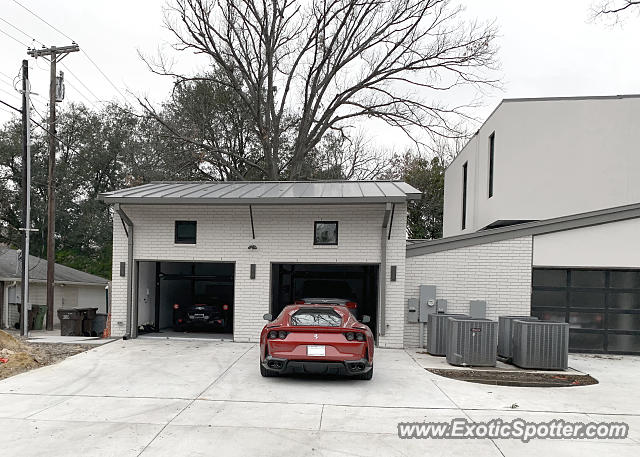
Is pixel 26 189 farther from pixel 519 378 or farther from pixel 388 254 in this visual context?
pixel 519 378

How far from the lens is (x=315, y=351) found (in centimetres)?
855

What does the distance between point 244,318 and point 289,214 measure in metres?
2.95

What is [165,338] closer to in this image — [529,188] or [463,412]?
[463,412]

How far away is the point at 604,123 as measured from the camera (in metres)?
15.9

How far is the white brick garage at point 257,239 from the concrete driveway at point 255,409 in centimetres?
258

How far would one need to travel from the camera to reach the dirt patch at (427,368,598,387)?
9.43 m

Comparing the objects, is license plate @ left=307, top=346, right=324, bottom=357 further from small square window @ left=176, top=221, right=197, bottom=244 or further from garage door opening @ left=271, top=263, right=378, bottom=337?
garage door opening @ left=271, top=263, right=378, bottom=337

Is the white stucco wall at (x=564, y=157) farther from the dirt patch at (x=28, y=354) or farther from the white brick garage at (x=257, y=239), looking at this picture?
the dirt patch at (x=28, y=354)

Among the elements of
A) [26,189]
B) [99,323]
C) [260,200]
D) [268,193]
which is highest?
[26,189]

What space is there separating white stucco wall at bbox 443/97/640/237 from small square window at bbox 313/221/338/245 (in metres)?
6.03

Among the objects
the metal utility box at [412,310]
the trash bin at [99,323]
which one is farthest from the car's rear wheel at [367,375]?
the trash bin at [99,323]

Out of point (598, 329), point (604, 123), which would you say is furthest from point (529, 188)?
point (598, 329)

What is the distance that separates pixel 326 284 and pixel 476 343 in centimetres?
745

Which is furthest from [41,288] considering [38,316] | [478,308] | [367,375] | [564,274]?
[564,274]
